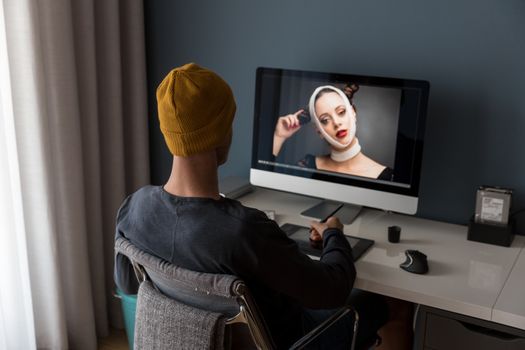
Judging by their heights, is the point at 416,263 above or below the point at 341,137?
below

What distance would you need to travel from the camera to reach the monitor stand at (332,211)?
2.31 metres

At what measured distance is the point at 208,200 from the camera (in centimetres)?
147

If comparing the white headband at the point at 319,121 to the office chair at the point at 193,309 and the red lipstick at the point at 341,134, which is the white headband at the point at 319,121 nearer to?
the red lipstick at the point at 341,134

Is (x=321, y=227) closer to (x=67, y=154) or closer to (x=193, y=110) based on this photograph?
(x=193, y=110)

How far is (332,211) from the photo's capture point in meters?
2.36

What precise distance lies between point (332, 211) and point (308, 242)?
36cm

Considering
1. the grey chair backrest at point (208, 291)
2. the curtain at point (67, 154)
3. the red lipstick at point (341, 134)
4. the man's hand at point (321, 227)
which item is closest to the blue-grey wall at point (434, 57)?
the red lipstick at point (341, 134)

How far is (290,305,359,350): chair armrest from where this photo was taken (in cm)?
159

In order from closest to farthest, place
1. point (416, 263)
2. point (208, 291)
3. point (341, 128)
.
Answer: point (208, 291) → point (416, 263) → point (341, 128)

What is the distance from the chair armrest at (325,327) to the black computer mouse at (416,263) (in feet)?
0.72

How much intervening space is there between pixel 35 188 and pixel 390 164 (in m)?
1.27

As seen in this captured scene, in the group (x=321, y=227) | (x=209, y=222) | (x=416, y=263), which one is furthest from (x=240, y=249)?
(x=416, y=263)

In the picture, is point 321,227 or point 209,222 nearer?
point 209,222

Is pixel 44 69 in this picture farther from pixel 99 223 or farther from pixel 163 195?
pixel 163 195
